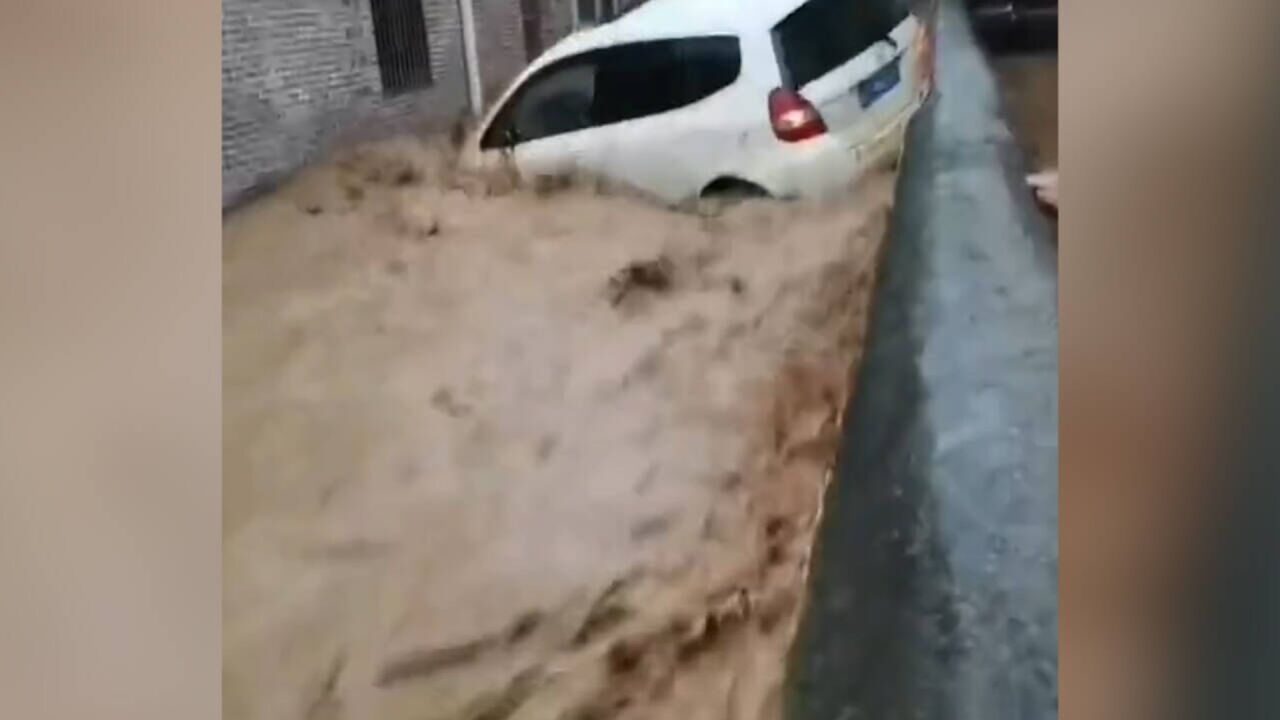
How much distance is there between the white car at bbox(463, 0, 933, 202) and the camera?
43.2 inches

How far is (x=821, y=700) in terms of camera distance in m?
1.06

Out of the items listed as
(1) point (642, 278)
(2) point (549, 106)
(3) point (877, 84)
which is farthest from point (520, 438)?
(3) point (877, 84)

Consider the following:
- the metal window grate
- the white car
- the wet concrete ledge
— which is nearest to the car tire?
the white car

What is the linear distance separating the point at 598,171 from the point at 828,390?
25 centimetres

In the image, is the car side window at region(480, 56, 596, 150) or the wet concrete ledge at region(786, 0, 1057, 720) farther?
the car side window at region(480, 56, 596, 150)

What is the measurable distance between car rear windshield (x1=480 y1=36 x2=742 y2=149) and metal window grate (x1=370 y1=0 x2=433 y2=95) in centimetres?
7

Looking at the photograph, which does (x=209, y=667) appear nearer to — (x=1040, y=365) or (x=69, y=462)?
(x=69, y=462)

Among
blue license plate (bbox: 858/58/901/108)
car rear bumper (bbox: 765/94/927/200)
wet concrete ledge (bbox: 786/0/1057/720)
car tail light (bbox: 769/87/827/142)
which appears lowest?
wet concrete ledge (bbox: 786/0/1057/720)

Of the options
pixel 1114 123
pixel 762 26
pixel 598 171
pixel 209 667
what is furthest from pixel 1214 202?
pixel 209 667

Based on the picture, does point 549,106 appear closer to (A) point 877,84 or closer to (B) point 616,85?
(B) point 616,85

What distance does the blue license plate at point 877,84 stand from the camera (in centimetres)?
109

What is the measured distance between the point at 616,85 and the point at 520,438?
0.28 meters

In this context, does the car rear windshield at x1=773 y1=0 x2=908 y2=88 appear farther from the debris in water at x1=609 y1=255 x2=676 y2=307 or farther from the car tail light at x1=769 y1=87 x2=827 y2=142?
the debris in water at x1=609 y1=255 x2=676 y2=307

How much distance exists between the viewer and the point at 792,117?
43.7 inches
